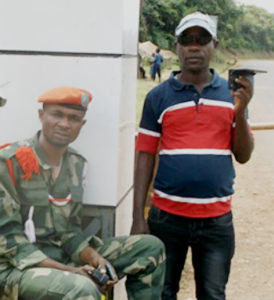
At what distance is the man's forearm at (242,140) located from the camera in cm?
249

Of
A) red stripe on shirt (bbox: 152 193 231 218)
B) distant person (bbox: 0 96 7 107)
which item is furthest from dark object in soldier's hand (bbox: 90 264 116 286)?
distant person (bbox: 0 96 7 107)

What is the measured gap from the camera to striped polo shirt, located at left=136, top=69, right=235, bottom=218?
2.53 m

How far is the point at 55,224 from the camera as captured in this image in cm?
252

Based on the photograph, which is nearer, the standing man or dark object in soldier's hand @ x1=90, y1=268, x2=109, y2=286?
dark object in soldier's hand @ x1=90, y1=268, x2=109, y2=286

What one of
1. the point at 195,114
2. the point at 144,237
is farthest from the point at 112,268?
the point at 195,114

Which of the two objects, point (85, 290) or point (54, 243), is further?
point (54, 243)

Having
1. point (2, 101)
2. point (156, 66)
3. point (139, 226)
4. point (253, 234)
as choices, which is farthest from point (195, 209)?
point (156, 66)

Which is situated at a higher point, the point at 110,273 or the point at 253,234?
the point at 110,273

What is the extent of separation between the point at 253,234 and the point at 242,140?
320 cm

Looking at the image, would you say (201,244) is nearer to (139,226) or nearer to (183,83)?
(139,226)

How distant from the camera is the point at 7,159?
7.98 feet

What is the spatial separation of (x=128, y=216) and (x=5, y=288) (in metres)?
0.99

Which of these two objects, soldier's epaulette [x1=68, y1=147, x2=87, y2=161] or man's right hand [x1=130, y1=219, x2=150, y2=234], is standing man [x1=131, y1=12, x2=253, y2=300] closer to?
man's right hand [x1=130, y1=219, x2=150, y2=234]

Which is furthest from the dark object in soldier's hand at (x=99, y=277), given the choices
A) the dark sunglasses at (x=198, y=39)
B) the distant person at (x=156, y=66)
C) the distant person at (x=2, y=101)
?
the distant person at (x=156, y=66)
